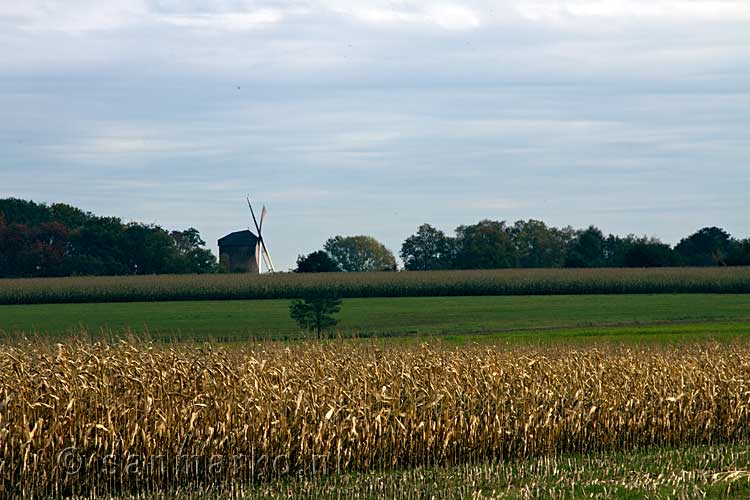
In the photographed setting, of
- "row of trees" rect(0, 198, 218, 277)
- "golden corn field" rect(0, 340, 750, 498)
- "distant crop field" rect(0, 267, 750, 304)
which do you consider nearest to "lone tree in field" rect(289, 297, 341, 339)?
"golden corn field" rect(0, 340, 750, 498)

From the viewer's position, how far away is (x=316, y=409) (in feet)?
65.7

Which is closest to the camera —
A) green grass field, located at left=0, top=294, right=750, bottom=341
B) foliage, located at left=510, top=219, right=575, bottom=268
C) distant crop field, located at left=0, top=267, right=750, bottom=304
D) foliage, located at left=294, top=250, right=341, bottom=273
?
green grass field, located at left=0, top=294, right=750, bottom=341

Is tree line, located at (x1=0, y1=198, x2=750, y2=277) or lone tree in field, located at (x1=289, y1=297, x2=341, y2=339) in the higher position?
tree line, located at (x1=0, y1=198, x2=750, y2=277)

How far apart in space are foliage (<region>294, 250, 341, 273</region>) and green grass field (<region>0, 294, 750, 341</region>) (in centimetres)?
3039

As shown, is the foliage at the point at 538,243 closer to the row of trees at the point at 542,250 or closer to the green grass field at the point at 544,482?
the row of trees at the point at 542,250

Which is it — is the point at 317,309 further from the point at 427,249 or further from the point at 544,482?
the point at 427,249

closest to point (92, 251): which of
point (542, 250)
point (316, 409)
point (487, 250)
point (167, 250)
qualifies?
point (167, 250)

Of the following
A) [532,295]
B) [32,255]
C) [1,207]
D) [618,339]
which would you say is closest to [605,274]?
[532,295]

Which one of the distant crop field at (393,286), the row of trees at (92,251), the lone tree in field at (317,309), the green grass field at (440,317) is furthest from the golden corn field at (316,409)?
the row of trees at (92,251)

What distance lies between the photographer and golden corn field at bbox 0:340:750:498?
1823 cm

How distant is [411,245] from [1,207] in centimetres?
6364

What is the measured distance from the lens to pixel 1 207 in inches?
6191

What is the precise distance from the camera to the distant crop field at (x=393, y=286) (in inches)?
3511

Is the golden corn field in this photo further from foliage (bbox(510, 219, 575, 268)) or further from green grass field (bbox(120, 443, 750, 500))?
foliage (bbox(510, 219, 575, 268))
